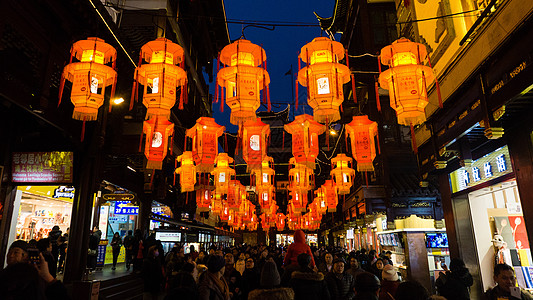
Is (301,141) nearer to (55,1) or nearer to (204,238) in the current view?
(55,1)

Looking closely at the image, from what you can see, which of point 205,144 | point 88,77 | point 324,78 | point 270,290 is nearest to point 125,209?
point 205,144

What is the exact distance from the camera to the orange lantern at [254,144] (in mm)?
9898

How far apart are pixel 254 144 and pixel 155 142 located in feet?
9.79

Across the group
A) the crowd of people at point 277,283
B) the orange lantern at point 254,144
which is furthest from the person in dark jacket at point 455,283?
the orange lantern at point 254,144

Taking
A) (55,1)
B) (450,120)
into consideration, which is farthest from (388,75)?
(55,1)

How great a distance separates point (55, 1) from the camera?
7.52 m

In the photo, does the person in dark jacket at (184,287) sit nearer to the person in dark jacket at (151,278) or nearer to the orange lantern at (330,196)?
the person in dark jacket at (151,278)

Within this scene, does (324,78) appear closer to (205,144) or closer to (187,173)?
(205,144)

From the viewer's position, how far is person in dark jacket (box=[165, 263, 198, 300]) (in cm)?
296

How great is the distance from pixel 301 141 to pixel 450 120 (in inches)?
155

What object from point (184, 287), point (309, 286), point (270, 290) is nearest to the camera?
point (184, 287)

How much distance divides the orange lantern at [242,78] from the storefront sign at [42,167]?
5661 millimetres

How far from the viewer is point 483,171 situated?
24.8 feet

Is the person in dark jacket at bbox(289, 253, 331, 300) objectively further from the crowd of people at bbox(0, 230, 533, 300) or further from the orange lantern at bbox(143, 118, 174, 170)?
the orange lantern at bbox(143, 118, 174, 170)
